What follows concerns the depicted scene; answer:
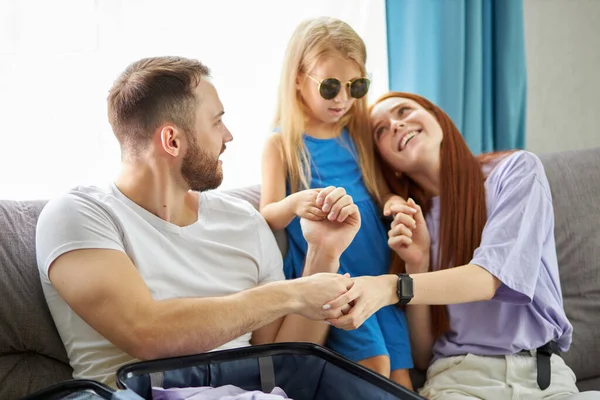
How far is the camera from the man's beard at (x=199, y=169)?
5.58 feet

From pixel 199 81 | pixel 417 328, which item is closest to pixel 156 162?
pixel 199 81

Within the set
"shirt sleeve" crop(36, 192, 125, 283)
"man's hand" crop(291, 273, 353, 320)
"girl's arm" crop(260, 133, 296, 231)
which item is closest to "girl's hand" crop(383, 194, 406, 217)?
"girl's arm" crop(260, 133, 296, 231)

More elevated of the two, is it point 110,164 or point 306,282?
point 110,164

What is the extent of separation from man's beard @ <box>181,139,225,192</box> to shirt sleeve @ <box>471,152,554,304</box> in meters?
0.66

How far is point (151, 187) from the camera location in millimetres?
1685

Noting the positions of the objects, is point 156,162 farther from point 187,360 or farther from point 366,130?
point 366,130

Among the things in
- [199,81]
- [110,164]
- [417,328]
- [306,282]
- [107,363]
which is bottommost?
[417,328]

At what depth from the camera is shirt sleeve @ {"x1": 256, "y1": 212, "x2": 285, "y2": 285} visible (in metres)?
1.85

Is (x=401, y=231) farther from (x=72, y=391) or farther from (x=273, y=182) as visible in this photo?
(x=72, y=391)

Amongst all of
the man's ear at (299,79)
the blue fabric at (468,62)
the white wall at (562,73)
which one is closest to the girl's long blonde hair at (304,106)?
the man's ear at (299,79)

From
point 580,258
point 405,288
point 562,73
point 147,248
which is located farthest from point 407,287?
point 562,73

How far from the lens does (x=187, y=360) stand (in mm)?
1398

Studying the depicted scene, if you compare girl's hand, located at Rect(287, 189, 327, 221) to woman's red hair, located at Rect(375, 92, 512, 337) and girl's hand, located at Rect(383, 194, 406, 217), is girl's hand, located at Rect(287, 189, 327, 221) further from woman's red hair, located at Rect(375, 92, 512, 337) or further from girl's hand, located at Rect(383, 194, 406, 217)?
woman's red hair, located at Rect(375, 92, 512, 337)

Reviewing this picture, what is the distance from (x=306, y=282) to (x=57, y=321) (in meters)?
0.55
